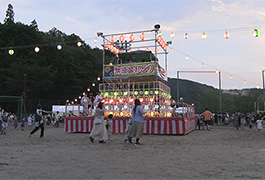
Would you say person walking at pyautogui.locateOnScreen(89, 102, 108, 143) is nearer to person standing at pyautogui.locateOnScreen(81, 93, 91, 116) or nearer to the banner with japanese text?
person standing at pyautogui.locateOnScreen(81, 93, 91, 116)

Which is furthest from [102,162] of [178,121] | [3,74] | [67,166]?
[3,74]

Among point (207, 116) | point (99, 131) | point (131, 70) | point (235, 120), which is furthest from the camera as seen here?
point (235, 120)

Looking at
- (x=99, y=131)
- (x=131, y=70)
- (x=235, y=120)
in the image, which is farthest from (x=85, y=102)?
(x=235, y=120)

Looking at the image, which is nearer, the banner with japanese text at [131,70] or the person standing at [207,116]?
the banner with japanese text at [131,70]

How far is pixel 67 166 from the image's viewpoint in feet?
17.9

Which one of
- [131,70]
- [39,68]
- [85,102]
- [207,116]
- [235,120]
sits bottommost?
[235,120]

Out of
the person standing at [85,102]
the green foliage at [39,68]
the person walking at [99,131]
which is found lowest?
the person walking at [99,131]

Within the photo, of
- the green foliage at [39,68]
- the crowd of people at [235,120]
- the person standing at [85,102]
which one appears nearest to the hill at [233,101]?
the crowd of people at [235,120]

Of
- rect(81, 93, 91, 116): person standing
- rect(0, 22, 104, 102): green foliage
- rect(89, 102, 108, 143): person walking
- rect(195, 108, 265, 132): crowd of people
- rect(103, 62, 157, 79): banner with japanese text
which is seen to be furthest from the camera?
rect(0, 22, 104, 102): green foliage

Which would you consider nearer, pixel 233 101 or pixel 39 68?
pixel 39 68

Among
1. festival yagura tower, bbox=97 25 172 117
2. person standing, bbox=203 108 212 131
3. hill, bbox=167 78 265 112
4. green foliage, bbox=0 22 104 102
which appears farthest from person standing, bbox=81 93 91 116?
hill, bbox=167 78 265 112

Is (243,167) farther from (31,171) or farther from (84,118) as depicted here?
(84,118)

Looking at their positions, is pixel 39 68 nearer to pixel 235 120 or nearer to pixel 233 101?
pixel 235 120

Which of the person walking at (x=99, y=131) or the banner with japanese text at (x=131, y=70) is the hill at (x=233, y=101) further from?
the person walking at (x=99, y=131)
